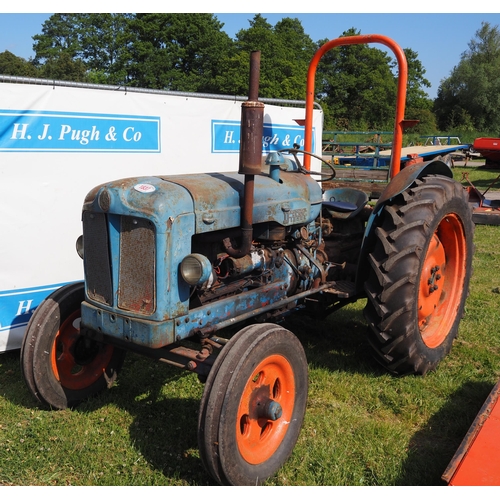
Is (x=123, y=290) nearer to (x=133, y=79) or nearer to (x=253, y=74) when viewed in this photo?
(x=253, y=74)

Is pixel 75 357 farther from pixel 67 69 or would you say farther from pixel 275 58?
pixel 67 69

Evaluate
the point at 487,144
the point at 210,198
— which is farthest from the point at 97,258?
the point at 487,144

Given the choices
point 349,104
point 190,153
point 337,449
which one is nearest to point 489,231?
point 190,153

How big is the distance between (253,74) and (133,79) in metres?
41.4

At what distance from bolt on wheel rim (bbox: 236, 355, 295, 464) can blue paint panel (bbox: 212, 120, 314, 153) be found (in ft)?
11.5

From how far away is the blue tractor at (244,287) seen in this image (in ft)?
8.87

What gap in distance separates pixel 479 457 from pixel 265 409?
1.05 m

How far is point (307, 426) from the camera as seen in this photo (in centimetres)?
326

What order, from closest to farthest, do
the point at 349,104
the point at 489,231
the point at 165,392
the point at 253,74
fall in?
the point at 253,74
the point at 165,392
the point at 489,231
the point at 349,104

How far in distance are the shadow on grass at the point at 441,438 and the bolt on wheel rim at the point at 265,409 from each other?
68 cm

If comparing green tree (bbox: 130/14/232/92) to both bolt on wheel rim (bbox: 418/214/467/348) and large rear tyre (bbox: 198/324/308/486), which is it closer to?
bolt on wheel rim (bbox: 418/214/467/348)

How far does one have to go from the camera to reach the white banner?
14.1 feet

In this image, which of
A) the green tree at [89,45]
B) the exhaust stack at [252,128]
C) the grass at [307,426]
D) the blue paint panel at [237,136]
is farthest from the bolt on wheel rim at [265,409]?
the green tree at [89,45]

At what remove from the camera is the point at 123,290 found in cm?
283
